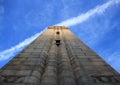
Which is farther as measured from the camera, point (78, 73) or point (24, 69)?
point (24, 69)

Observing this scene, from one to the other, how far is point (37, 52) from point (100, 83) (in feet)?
20.0

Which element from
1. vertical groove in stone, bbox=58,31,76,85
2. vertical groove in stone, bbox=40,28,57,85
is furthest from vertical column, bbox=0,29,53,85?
vertical groove in stone, bbox=58,31,76,85

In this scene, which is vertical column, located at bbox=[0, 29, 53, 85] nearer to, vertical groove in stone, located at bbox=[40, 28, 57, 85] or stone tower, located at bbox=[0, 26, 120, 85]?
stone tower, located at bbox=[0, 26, 120, 85]

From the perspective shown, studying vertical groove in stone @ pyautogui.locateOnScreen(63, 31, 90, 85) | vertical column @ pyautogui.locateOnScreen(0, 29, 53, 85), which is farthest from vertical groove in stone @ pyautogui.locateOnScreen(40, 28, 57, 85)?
vertical groove in stone @ pyautogui.locateOnScreen(63, 31, 90, 85)

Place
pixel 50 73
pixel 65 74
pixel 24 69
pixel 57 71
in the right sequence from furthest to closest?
pixel 57 71 → pixel 24 69 → pixel 50 73 → pixel 65 74

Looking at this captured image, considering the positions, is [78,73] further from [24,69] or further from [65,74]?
[24,69]

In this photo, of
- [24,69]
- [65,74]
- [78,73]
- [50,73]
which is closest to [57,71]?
[50,73]

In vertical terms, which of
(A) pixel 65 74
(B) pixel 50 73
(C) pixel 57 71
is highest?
(C) pixel 57 71

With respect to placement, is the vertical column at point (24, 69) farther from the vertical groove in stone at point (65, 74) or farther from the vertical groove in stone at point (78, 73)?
→ the vertical groove in stone at point (78, 73)

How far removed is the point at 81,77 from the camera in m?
9.11

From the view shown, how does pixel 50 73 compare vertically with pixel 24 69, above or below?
below

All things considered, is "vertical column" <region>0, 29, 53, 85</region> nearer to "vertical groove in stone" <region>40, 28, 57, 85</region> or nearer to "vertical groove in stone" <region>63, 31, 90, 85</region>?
"vertical groove in stone" <region>40, 28, 57, 85</region>

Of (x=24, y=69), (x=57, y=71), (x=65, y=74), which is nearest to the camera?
(x=65, y=74)

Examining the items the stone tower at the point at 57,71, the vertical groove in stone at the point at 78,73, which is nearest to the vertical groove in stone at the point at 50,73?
the stone tower at the point at 57,71
